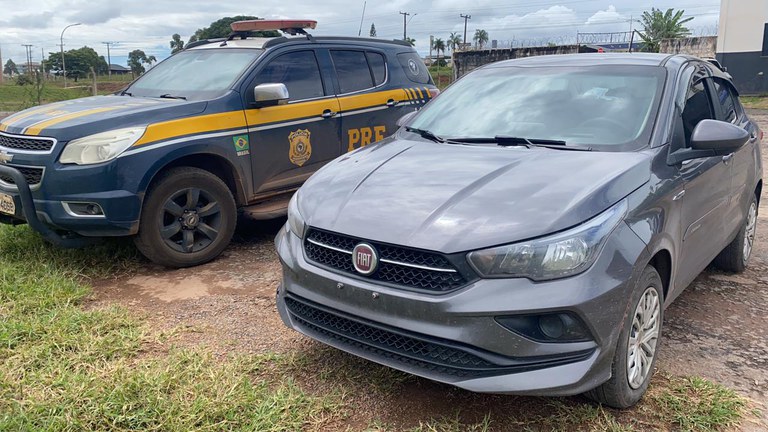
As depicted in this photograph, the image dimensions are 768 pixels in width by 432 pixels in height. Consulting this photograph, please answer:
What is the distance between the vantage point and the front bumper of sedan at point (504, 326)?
92.0 inches

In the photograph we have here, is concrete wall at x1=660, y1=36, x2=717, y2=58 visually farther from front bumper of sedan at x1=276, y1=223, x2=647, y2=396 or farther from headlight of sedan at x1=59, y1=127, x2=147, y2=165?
front bumper of sedan at x1=276, y1=223, x2=647, y2=396

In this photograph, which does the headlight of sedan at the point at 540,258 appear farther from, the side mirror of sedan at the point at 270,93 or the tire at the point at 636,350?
the side mirror of sedan at the point at 270,93

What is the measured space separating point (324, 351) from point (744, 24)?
3340 cm

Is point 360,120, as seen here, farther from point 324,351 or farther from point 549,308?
point 549,308

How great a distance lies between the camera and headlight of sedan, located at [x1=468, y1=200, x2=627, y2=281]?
92.4 inches

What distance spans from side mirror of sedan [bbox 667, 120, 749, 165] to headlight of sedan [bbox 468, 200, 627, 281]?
39.0 inches

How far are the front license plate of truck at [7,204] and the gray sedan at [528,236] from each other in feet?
8.31

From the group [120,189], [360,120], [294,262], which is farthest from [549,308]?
[360,120]

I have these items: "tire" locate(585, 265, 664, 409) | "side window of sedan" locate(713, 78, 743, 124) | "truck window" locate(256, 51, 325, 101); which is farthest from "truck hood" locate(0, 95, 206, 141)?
"side window of sedan" locate(713, 78, 743, 124)

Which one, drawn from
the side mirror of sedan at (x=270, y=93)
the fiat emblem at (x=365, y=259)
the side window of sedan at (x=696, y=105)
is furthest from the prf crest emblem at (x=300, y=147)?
the side window of sedan at (x=696, y=105)

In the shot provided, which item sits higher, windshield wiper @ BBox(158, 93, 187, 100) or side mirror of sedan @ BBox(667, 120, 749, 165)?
windshield wiper @ BBox(158, 93, 187, 100)

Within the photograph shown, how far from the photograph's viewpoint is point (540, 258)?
7.70 feet

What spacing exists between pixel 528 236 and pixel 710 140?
54.0 inches

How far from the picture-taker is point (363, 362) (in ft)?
10.6
